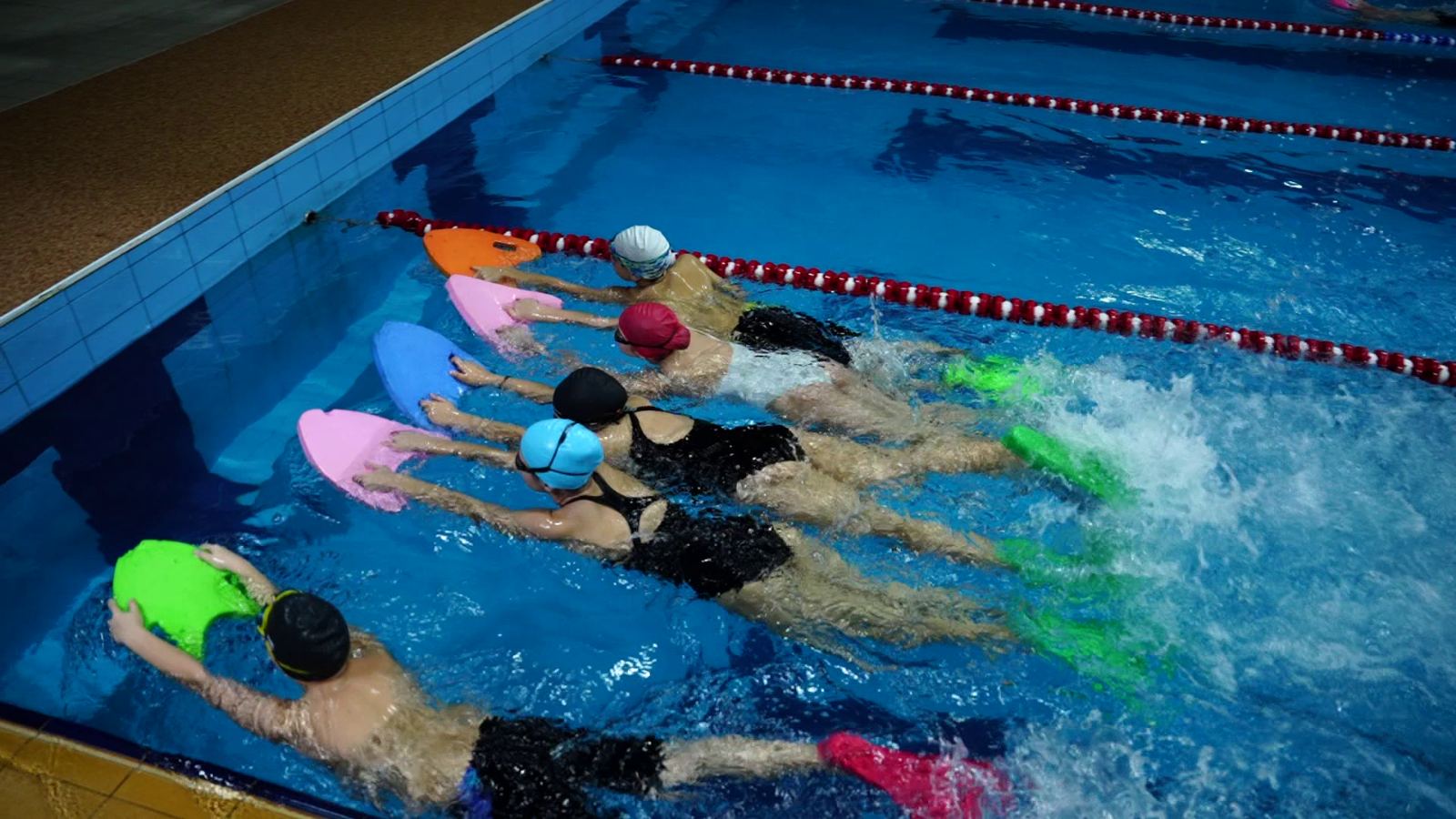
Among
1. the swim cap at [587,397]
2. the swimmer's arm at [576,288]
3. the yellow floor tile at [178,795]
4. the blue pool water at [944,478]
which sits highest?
the swim cap at [587,397]

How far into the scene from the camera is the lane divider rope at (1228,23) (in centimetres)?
852

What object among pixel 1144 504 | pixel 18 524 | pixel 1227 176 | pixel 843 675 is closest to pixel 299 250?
pixel 18 524

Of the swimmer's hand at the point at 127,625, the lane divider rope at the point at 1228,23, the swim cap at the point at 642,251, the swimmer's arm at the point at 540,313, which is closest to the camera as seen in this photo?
the swimmer's hand at the point at 127,625

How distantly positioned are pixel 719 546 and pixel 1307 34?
8105 mm

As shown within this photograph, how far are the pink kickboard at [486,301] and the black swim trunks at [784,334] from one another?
1.02 m

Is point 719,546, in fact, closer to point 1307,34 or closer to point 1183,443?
point 1183,443

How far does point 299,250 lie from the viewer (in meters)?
5.44

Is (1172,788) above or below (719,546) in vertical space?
below

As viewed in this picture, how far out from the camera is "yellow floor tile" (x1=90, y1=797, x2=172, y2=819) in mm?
2543

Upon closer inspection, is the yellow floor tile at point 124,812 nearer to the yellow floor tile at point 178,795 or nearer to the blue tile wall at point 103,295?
the yellow floor tile at point 178,795

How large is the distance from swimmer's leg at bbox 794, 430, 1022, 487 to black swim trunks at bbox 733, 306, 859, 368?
472 millimetres

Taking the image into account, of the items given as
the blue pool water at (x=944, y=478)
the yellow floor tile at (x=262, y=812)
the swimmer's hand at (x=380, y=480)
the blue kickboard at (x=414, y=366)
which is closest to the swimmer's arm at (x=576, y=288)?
the blue pool water at (x=944, y=478)

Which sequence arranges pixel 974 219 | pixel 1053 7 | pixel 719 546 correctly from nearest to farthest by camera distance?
pixel 719 546, pixel 974 219, pixel 1053 7

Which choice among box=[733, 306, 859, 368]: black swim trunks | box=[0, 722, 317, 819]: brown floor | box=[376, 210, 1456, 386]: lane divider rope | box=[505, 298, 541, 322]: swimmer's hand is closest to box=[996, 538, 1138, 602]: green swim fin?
box=[733, 306, 859, 368]: black swim trunks
